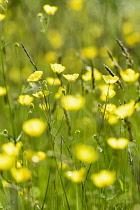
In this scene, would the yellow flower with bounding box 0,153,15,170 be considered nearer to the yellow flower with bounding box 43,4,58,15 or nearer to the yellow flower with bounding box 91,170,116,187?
the yellow flower with bounding box 91,170,116,187

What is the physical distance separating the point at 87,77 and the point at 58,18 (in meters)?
2.01

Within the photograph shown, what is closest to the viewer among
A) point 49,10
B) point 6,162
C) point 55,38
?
point 6,162

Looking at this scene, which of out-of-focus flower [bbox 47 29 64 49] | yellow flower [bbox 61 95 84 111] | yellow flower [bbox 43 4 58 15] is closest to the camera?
yellow flower [bbox 61 95 84 111]

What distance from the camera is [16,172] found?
110cm

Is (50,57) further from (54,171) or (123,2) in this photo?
(54,171)

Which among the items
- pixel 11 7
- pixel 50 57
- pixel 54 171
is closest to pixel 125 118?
pixel 54 171

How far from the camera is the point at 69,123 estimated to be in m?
1.20

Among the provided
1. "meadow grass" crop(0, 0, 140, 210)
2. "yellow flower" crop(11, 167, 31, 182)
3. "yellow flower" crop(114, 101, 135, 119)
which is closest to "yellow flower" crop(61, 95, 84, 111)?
"meadow grass" crop(0, 0, 140, 210)

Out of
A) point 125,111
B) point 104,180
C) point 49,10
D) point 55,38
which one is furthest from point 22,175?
point 55,38

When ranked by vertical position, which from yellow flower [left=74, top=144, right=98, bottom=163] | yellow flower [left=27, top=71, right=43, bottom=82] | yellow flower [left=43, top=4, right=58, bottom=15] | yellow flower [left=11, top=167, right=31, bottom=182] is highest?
yellow flower [left=43, top=4, right=58, bottom=15]

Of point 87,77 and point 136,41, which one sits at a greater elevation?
point 136,41

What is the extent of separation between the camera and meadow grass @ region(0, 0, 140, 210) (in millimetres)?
1154

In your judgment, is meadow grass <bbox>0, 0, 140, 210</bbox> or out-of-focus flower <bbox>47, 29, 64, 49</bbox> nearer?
meadow grass <bbox>0, 0, 140, 210</bbox>

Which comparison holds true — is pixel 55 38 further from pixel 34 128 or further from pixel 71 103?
pixel 34 128
